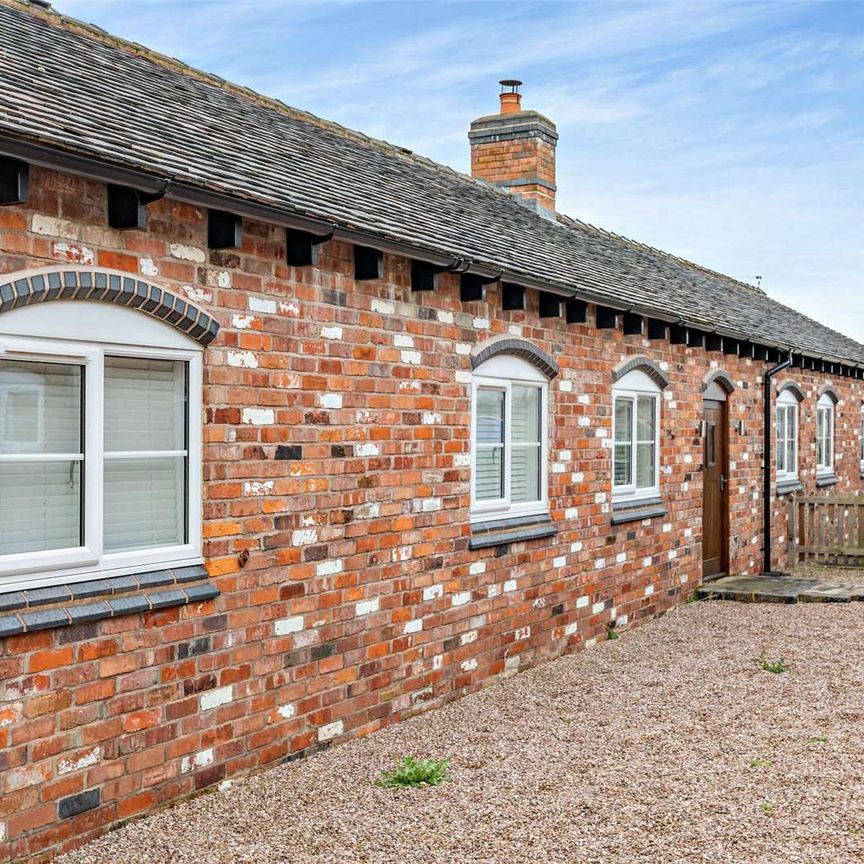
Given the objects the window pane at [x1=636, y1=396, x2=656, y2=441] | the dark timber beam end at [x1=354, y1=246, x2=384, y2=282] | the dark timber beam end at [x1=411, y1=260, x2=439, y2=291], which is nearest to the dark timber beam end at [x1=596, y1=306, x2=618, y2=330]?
the window pane at [x1=636, y1=396, x2=656, y2=441]

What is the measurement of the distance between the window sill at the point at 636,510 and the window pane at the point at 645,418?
741 millimetres

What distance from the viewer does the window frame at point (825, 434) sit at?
1855 cm

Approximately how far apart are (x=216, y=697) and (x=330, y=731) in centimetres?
110

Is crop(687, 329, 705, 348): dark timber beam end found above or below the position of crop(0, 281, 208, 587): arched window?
above

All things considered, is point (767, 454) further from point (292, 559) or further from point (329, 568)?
point (292, 559)


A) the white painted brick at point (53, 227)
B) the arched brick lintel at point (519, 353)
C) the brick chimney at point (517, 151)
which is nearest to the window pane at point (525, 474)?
the arched brick lintel at point (519, 353)

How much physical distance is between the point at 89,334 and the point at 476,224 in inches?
219

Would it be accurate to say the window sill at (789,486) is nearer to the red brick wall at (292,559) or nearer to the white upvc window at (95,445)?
the red brick wall at (292,559)

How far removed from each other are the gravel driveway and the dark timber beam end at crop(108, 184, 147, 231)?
311cm

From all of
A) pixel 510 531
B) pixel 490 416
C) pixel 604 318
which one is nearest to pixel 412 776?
pixel 510 531

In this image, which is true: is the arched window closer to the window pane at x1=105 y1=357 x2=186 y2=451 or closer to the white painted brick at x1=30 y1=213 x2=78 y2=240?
the window pane at x1=105 y1=357 x2=186 y2=451

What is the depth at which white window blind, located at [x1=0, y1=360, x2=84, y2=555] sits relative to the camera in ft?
16.1

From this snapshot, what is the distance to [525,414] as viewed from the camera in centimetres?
938

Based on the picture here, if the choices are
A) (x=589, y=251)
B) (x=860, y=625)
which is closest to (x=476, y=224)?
(x=589, y=251)
